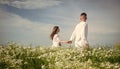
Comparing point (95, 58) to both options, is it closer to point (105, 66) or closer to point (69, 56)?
point (69, 56)

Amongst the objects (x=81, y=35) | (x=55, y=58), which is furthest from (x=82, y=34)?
(x=55, y=58)

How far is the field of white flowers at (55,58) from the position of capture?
6.59 metres

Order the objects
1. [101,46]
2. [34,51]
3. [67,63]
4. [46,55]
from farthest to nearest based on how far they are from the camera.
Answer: [101,46] < [34,51] < [46,55] < [67,63]

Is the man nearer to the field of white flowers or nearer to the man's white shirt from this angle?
Answer: the man's white shirt

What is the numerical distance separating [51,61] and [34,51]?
3.90 feet

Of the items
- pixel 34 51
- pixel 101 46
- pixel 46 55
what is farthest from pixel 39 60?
pixel 101 46

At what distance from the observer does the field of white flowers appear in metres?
6.59

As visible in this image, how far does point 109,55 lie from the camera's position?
8.32 metres

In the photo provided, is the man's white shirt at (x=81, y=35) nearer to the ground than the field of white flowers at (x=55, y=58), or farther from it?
farther from it

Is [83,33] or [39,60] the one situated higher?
[83,33]

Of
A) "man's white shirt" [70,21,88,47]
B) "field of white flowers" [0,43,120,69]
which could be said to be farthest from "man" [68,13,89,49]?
"field of white flowers" [0,43,120,69]

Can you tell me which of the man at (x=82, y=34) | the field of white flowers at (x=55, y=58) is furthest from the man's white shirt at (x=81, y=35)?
the field of white flowers at (x=55, y=58)

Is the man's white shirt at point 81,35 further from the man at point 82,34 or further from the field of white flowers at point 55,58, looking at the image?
the field of white flowers at point 55,58

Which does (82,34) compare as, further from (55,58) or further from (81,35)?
(55,58)
